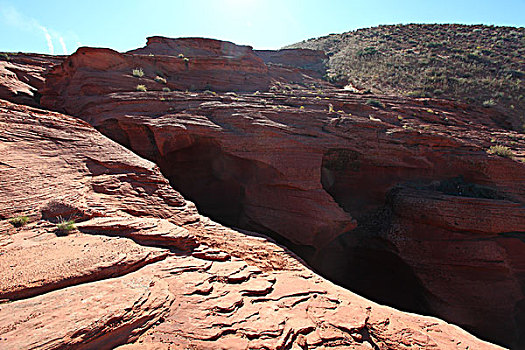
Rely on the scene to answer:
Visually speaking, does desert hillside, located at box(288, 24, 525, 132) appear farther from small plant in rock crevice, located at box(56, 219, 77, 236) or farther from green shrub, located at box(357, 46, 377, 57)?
small plant in rock crevice, located at box(56, 219, 77, 236)

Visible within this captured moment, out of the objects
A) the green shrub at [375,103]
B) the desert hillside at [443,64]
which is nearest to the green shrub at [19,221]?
the green shrub at [375,103]

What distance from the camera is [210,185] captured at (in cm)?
1119

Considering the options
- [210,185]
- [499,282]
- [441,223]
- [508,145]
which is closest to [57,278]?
[210,185]

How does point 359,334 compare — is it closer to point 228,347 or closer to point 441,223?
point 228,347

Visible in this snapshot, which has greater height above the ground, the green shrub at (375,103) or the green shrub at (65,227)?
the green shrub at (375,103)

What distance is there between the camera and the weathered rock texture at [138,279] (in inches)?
99.9

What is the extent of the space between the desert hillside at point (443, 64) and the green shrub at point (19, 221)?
22211mm

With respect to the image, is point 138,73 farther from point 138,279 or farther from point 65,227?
point 138,279

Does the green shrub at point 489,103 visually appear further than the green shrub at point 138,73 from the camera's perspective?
Yes

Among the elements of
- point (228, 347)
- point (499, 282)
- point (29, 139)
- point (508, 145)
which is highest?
point (508, 145)

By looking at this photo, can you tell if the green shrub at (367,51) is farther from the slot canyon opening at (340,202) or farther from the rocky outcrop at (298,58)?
the slot canyon opening at (340,202)

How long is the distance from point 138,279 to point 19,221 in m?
2.21

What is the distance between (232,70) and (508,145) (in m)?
15.0

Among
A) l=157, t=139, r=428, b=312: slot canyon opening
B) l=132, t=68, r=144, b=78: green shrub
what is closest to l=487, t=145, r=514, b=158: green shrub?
l=157, t=139, r=428, b=312: slot canyon opening
